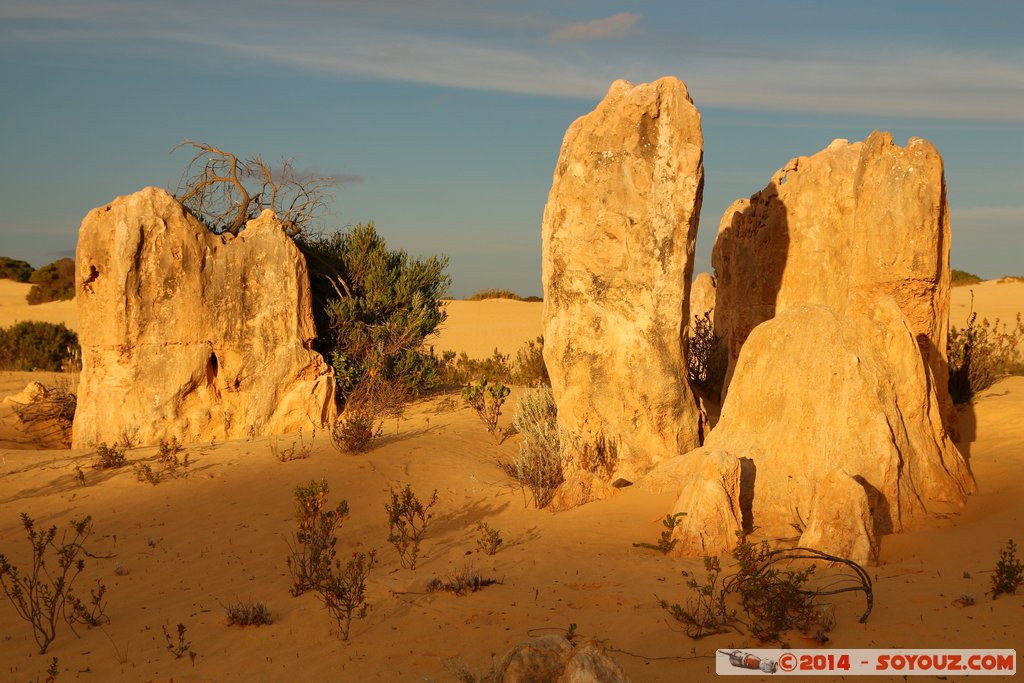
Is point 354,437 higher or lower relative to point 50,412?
higher

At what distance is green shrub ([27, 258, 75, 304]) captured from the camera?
1511 inches

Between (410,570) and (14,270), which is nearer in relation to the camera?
(410,570)

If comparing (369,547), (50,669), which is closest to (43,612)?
(50,669)

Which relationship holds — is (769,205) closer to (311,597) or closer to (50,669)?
(311,597)

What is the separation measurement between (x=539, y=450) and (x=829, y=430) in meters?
2.94

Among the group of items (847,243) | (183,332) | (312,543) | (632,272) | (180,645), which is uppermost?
(847,243)

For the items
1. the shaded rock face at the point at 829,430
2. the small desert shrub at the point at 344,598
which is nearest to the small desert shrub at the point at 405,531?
the small desert shrub at the point at 344,598

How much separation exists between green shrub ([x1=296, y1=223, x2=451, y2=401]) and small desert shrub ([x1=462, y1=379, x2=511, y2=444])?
1.63 metres

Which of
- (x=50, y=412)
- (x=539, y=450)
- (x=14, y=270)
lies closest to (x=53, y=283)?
(x=14, y=270)

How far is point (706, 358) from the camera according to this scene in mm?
12742

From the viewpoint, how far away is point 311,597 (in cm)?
664

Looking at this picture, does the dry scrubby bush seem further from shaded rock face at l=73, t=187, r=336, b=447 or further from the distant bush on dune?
the distant bush on dune

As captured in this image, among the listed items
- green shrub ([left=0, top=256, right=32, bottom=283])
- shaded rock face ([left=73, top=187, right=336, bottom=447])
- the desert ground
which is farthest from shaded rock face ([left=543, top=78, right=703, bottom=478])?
green shrub ([left=0, top=256, right=32, bottom=283])

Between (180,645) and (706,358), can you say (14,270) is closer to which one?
(706,358)
